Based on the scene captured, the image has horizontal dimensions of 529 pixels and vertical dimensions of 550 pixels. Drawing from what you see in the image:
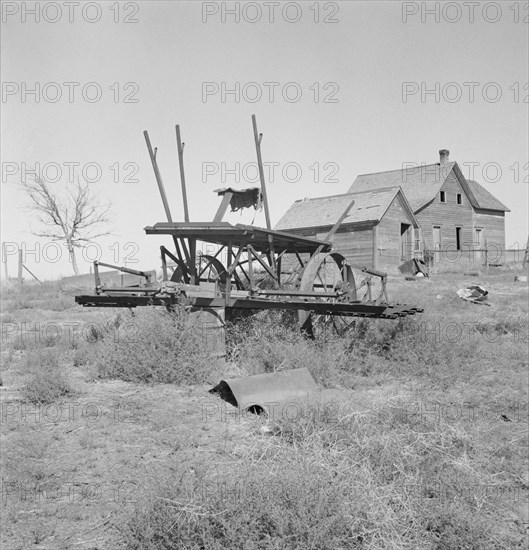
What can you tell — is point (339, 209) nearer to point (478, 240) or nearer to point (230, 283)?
point (478, 240)

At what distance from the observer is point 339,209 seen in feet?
97.7

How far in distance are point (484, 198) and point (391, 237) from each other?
12199 mm

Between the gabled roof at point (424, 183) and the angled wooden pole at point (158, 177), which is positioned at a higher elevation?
the gabled roof at point (424, 183)

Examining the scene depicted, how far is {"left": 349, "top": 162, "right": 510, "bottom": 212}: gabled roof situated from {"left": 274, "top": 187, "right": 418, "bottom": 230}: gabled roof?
10.9ft

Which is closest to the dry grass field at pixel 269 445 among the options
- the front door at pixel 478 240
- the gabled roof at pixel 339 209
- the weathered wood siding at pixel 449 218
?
the gabled roof at pixel 339 209

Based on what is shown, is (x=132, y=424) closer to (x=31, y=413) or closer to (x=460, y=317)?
(x=31, y=413)

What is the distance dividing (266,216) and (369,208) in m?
20.2

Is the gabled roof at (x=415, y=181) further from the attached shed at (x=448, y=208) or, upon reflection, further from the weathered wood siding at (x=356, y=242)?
the weathered wood siding at (x=356, y=242)

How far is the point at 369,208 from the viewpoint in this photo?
2775 centimetres

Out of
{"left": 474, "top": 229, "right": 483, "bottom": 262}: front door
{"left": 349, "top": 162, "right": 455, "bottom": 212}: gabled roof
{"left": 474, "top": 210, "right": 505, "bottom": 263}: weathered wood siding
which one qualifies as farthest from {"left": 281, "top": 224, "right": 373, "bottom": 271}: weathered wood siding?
{"left": 474, "top": 210, "right": 505, "bottom": 263}: weathered wood siding

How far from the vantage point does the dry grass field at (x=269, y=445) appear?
3189 mm

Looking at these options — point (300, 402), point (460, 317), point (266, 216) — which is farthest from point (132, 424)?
point (460, 317)

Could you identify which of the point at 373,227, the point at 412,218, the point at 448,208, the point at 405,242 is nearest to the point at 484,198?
the point at 448,208

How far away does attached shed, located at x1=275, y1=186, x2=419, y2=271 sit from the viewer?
27047mm
